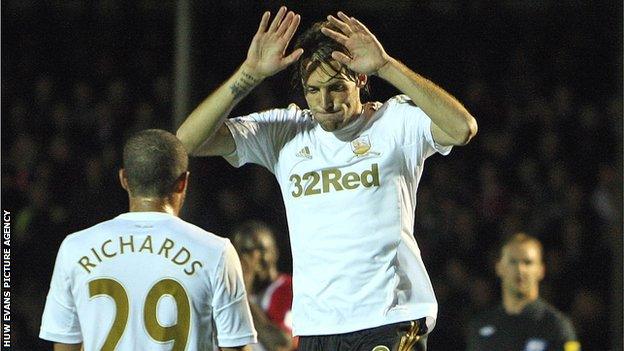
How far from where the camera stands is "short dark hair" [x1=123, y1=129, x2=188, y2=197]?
4.40 m

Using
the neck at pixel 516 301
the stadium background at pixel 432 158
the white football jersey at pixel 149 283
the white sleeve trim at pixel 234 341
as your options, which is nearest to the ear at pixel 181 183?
the white football jersey at pixel 149 283

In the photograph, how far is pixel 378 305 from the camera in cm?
495

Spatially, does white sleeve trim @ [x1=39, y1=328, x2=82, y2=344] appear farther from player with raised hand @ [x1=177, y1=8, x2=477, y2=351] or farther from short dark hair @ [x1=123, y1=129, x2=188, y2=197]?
player with raised hand @ [x1=177, y1=8, x2=477, y2=351]

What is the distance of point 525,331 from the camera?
309 inches

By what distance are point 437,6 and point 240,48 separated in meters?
2.32

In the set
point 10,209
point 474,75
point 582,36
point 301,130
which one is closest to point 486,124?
point 474,75

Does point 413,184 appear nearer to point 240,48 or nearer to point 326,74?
point 326,74

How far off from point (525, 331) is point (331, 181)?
3.23 metres

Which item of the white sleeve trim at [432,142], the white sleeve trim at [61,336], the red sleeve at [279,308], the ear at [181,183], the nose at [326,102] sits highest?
the nose at [326,102]

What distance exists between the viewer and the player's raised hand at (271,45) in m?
5.17

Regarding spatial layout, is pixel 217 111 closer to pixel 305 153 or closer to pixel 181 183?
pixel 305 153

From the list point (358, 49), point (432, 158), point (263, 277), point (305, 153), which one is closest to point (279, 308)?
point (263, 277)

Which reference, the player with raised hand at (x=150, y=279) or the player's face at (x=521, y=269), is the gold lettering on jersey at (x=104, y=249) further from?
the player's face at (x=521, y=269)

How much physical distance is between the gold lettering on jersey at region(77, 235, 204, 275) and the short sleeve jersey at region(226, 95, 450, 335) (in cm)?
85
